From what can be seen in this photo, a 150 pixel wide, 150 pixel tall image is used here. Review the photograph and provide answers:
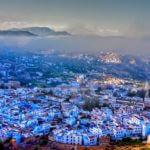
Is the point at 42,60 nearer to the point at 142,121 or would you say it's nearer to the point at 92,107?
the point at 92,107

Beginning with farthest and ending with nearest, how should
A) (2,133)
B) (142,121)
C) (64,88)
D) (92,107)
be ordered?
1. (64,88)
2. (92,107)
3. (142,121)
4. (2,133)

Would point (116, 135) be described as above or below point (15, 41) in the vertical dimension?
below

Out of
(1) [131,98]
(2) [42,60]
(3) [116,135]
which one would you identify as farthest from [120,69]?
(3) [116,135]

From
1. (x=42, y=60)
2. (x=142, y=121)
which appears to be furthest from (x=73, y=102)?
(x=42, y=60)

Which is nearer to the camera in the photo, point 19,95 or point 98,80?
point 19,95

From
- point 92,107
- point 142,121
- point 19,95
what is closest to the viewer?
point 142,121

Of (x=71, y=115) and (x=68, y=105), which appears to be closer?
(x=71, y=115)

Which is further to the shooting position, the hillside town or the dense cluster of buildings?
the dense cluster of buildings

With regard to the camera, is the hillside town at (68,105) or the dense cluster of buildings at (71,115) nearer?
the hillside town at (68,105)

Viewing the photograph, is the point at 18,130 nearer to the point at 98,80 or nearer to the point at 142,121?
the point at 142,121
